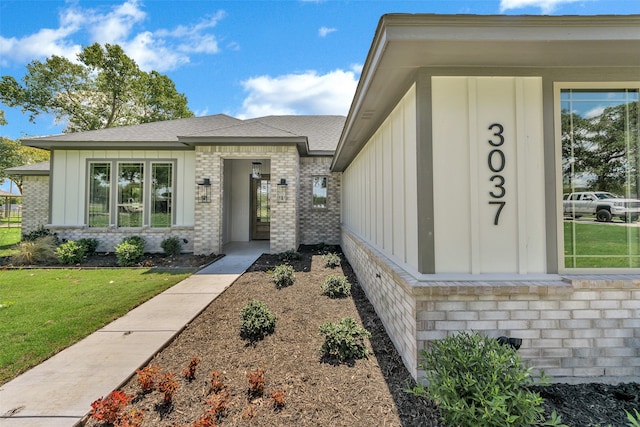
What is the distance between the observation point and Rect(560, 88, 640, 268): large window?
2791 mm

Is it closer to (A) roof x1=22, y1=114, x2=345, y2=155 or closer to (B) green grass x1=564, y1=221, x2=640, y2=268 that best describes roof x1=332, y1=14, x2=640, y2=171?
(B) green grass x1=564, y1=221, x2=640, y2=268

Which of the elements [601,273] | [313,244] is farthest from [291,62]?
[601,273]

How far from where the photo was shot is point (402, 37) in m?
2.19

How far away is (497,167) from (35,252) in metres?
11.5

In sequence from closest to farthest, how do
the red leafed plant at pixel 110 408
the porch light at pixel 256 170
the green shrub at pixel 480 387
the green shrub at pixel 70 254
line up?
the green shrub at pixel 480 387, the red leafed plant at pixel 110 408, the green shrub at pixel 70 254, the porch light at pixel 256 170

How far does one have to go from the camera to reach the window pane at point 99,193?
9.56m

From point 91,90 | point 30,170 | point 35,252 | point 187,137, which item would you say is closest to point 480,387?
point 187,137

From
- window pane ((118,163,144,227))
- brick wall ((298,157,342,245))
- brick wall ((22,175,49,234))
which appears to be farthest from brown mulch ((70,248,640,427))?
brick wall ((22,175,49,234))

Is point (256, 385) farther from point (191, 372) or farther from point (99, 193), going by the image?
point (99, 193)

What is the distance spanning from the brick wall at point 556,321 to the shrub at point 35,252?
34.9 ft

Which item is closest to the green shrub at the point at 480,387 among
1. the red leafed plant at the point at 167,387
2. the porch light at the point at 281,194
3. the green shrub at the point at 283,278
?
the red leafed plant at the point at 167,387

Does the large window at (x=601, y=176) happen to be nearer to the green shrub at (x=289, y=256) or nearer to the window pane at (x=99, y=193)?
the green shrub at (x=289, y=256)

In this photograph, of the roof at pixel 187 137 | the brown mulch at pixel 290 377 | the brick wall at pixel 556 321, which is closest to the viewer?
the brown mulch at pixel 290 377

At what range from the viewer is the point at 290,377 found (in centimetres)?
267
